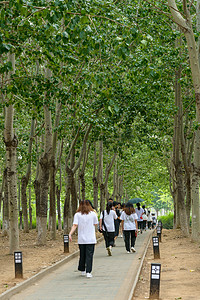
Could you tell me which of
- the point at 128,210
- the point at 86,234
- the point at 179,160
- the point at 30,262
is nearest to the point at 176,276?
the point at 86,234

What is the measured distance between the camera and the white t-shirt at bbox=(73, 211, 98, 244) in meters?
10.8

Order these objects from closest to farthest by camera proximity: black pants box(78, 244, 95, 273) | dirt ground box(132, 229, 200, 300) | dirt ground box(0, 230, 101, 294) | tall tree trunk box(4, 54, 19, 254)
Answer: dirt ground box(132, 229, 200, 300) < dirt ground box(0, 230, 101, 294) < black pants box(78, 244, 95, 273) < tall tree trunk box(4, 54, 19, 254)

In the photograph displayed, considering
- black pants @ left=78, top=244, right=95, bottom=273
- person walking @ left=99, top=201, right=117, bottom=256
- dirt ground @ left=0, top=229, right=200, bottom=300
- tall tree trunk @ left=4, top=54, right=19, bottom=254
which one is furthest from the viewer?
person walking @ left=99, top=201, right=117, bottom=256

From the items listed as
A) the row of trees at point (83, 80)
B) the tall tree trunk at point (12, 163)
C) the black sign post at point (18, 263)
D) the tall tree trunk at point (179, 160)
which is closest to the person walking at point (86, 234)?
the black sign post at point (18, 263)

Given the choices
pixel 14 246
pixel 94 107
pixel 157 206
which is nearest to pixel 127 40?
pixel 14 246

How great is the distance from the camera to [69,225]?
89.4ft

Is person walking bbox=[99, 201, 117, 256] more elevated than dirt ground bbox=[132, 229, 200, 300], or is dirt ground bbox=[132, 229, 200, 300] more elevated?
person walking bbox=[99, 201, 117, 256]

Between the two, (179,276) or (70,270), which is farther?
(70,270)

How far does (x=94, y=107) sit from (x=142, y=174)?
2601cm

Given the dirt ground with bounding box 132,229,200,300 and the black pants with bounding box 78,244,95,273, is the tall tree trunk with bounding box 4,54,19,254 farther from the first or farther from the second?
the black pants with bounding box 78,244,95,273

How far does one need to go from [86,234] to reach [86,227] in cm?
15

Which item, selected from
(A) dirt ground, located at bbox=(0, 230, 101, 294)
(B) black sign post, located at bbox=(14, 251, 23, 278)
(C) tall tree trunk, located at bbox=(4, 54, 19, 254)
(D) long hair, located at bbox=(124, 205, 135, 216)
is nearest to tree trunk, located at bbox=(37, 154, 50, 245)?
(A) dirt ground, located at bbox=(0, 230, 101, 294)

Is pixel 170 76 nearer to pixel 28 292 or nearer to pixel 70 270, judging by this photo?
pixel 70 270

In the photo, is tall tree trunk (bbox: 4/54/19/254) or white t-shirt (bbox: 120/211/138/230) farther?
white t-shirt (bbox: 120/211/138/230)
